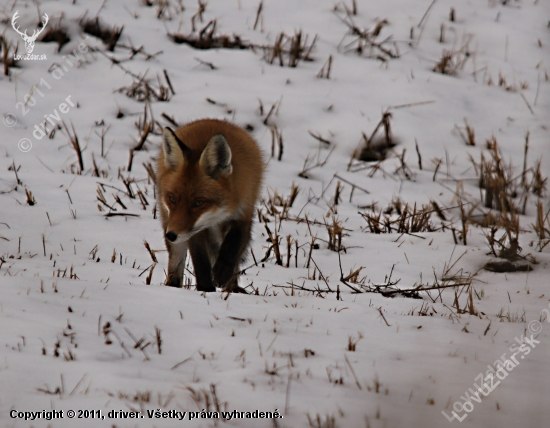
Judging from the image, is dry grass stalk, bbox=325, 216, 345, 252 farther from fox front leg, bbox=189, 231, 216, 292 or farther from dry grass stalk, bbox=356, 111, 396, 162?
dry grass stalk, bbox=356, 111, 396, 162

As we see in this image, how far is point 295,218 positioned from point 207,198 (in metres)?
2.27

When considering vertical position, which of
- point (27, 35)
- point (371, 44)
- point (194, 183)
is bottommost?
point (27, 35)

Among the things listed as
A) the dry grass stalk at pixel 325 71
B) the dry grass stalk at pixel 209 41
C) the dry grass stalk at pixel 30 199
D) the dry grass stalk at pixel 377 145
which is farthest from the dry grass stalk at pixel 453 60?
the dry grass stalk at pixel 30 199

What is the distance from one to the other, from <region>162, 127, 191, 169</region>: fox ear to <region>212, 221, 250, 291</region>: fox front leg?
2.50ft

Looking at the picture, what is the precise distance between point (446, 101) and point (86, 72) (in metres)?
6.67

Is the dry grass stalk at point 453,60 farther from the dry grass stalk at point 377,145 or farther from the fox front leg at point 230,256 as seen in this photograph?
the fox front leg at point 230,256

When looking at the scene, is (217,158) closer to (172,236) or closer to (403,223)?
(172,236)

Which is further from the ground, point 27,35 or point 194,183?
Answer: point 194,183

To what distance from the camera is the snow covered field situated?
7.52 ft

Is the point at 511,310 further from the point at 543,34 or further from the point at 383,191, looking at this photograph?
the point at 543,34

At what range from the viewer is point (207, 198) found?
4.46 meters

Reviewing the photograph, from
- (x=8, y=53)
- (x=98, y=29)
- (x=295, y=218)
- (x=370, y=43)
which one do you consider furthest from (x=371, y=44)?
(x=8, y=53)

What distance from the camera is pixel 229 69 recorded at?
10344 millimetres

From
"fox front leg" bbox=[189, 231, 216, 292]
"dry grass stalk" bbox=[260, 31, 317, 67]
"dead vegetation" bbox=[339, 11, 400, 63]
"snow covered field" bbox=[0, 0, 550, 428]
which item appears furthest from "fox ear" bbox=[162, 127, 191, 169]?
"dead vegetation" bbox=[339, 11, 400, 63]
